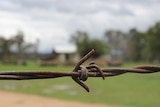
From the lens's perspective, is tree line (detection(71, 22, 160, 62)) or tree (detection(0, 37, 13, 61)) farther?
tree (detection(0, 37, 13, 61))

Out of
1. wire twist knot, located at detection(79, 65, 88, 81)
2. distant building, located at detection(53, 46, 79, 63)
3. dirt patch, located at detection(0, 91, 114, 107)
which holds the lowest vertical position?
dirt patch, located at detection(0, 91, 114, 107)

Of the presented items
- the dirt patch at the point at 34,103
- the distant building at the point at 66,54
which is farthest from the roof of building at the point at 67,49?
the dirt patch at the point at 34,103

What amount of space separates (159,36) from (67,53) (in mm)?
15080

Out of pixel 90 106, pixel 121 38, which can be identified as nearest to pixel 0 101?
pixel 90 106

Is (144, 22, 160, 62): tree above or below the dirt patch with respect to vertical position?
above

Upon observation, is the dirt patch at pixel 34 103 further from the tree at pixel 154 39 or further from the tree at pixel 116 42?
the tree at pixel 116 42

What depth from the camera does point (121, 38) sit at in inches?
2625

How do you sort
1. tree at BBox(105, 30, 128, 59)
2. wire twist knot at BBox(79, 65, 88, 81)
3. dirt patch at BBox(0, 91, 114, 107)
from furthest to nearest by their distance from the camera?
1. tree at BBox(105, 30, 128, 59)
2. dirt patch at BBox(0, 91, 114, 107)
3. wire twist knot at BBox(79, 65, 88, 81)

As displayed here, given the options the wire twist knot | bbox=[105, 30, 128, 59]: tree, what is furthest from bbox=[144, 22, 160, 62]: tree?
the wire twist knot

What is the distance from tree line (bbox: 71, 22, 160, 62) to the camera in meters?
45.3

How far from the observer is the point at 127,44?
207 ft

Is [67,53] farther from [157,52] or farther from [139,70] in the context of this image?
[139,70]

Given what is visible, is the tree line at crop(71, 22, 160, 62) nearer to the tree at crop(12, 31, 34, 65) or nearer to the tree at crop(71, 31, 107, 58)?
the tree at crop(71, 31, 107, 58)

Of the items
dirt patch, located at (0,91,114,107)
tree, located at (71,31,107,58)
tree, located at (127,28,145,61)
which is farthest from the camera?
tree, located at (127,28,145,61)
